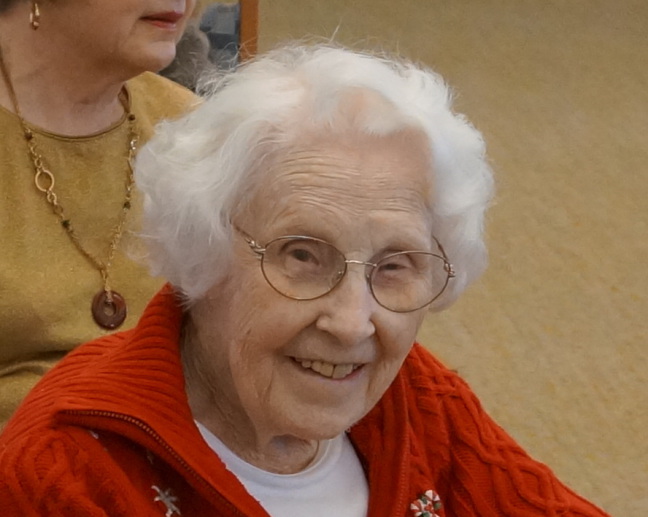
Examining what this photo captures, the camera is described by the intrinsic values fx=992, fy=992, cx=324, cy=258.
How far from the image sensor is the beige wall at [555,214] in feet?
9.08

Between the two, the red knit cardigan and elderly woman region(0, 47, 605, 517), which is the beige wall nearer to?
the red knit cardigan

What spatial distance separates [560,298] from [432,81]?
2.12m

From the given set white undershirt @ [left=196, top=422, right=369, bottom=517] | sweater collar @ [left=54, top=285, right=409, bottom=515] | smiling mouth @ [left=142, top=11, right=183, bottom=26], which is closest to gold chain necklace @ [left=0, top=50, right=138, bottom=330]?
smiling mouth @ [left=142, top=11, right=183, bottom=26]

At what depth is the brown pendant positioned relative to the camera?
1.69m

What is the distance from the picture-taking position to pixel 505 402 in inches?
110

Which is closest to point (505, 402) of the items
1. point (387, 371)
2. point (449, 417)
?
point (449, 417)

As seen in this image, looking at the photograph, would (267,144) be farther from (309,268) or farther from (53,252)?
(53,252)

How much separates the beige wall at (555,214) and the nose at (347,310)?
87 centimetres

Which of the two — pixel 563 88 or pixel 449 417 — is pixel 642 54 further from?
pixel 449 417

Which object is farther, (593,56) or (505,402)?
(593,56)

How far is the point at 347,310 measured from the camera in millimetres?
1097

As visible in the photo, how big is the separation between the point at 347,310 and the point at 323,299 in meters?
0.03

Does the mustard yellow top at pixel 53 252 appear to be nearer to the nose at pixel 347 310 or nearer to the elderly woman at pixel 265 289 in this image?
the elderly woman at pixel 265 289

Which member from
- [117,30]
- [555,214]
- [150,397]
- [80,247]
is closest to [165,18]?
[117,30]
